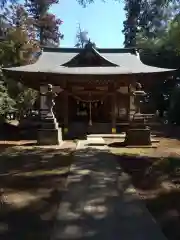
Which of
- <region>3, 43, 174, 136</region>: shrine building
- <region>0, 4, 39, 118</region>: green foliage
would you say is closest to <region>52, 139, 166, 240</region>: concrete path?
<region>3, 43, 174, 136</region>: shrine building

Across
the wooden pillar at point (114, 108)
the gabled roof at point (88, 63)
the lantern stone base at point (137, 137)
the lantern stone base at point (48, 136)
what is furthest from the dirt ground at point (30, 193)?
the wooden pillar at point (114, 108)

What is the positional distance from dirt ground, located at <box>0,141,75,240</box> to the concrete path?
205 mm

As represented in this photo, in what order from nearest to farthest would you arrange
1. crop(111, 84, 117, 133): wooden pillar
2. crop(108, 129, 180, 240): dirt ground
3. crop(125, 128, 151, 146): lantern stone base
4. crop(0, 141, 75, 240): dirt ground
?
crop(0, 141, 75, 240): dirt ground
crop(108, 129, 180, 240): dirt ground
crop(125, 128, 151, 146): lantern stone base
crop(111, 84, 117, 133): wooden pillar

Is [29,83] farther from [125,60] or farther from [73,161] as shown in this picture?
[73,161]

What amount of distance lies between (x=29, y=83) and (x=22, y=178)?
42.3 feet

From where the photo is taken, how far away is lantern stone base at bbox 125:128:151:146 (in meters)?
13.6

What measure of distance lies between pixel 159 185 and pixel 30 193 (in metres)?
2.47

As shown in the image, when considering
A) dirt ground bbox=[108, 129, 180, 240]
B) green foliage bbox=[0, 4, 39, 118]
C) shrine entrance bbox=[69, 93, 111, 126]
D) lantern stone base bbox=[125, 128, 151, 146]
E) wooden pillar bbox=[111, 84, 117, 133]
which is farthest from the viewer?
shrine entrance bbox=[69, 93, 111, 126]

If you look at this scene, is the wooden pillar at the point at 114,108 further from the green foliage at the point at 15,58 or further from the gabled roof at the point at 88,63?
the green foliage at the point at 15,58

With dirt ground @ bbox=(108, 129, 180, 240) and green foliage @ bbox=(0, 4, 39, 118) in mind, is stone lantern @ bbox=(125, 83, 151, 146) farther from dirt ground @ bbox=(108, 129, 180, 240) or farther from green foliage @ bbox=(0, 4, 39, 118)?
green foliage @ bbox=(0, 4, 39, 118)

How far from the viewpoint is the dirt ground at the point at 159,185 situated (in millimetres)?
4340

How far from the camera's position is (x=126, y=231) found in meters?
3.88

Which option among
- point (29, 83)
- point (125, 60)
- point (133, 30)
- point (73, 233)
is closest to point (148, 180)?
point (73, 233)

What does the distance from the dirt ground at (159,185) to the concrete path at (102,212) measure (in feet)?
0.56
